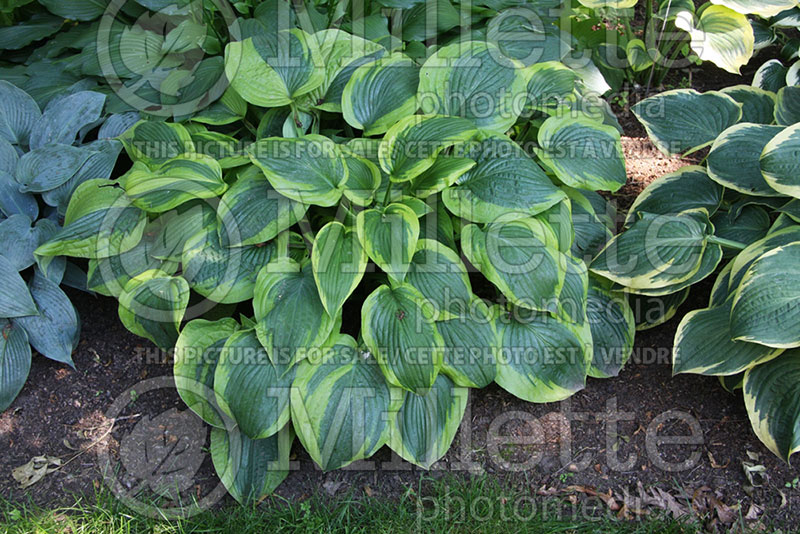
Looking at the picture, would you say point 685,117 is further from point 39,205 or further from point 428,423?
point 39,205

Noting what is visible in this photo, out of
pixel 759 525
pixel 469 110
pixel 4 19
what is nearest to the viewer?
pixel 759 525

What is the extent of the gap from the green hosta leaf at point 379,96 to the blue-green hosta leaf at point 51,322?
111 centimetres

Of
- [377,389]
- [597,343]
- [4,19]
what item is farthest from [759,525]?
[4,19]

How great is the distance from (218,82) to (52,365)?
3.72 feet

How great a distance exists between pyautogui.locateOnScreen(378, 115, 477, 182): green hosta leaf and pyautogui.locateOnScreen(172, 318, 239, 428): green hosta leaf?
0.72 metres

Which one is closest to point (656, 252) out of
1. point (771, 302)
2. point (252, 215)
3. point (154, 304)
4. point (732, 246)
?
point (732, 246)

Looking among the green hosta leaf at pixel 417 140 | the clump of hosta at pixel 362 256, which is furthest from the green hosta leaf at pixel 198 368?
the green hosta leaf at pixel 417 140

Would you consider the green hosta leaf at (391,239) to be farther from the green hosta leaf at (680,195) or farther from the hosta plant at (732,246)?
the green hosta leaf at (680,195)

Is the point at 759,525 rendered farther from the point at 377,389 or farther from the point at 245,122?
the point at 245,122

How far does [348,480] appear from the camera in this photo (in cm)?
207

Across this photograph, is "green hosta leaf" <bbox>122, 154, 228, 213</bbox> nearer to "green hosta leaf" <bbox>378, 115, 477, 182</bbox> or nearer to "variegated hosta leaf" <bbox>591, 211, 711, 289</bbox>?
"green hosta leaf" <bbox>378, 115, 477, 182</bbox>

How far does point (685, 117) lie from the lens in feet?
7.90

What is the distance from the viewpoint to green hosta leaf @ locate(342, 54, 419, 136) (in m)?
2.21

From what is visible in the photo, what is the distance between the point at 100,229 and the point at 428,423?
1.19m
